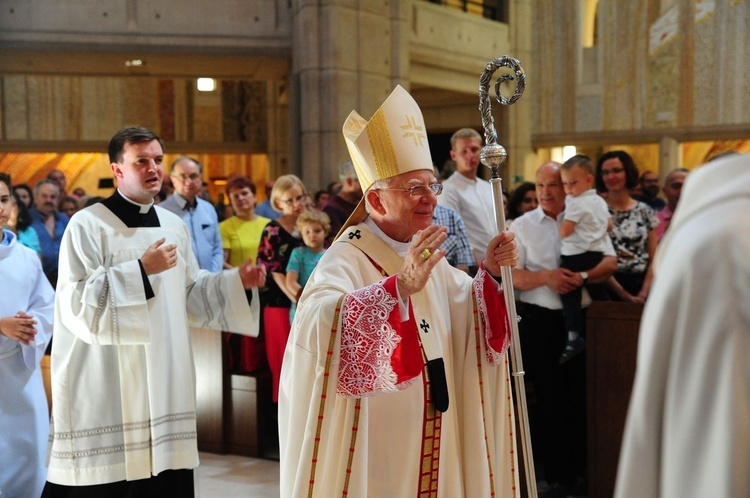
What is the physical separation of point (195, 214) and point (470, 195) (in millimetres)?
2042

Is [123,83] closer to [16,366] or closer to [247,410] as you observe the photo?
[247,410]

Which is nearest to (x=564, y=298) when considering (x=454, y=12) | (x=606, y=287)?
(x=606, y=287)

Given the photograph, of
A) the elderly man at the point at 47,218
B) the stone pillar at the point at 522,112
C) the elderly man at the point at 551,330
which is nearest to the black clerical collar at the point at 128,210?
the elderly man at the point at 551,330

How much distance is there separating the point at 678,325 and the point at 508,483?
2.26 metres

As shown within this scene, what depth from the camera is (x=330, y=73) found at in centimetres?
1220

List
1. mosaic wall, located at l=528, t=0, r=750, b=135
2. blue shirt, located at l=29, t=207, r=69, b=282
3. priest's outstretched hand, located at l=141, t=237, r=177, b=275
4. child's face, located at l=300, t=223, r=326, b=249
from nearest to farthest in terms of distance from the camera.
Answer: priest's outstretched hand, located at l=141, t=237, r=177, b=275
child's face, located at l=300, t=223, r=326, b=249
blue shirt, located at l=29, t=207, r=69, b=282
mosaic wall, located at l=528, t=0, r=750, b=135

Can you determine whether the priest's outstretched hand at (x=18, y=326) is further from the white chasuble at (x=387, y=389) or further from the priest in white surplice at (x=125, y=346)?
the white chasuble at (x=387, y=389)

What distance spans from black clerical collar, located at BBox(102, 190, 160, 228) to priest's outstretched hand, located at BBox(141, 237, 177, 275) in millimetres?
337

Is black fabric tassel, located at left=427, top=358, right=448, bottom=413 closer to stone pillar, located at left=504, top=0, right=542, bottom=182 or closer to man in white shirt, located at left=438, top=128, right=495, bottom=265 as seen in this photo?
man in white shirt, located at left=438, top=128, right=495, bottom=265

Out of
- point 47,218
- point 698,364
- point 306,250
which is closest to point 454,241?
point 306,250

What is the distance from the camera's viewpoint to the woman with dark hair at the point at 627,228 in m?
5.62

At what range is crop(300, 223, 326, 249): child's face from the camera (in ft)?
19.7

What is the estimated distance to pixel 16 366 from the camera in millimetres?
4625

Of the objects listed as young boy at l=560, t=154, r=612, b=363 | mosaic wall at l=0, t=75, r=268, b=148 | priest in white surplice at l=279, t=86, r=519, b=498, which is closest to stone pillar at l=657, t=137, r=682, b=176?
mosaic wall at l=0, t=75, r=268, b=148
